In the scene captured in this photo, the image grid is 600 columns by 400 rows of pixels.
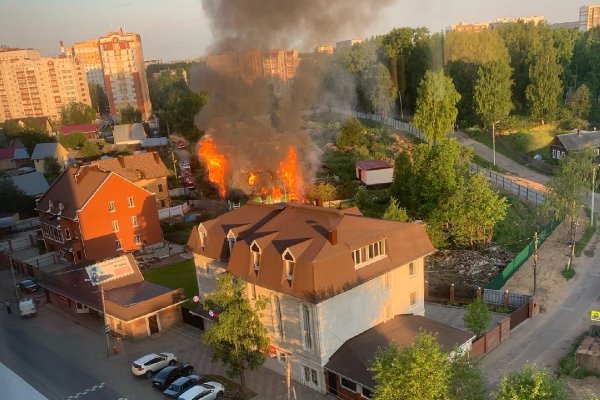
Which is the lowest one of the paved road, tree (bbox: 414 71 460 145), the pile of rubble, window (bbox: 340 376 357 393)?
the pile of rubble

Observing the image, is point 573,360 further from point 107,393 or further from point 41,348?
point 41,348

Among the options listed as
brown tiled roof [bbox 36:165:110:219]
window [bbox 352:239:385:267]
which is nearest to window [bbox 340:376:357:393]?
window [bbox 352:239:385:267]

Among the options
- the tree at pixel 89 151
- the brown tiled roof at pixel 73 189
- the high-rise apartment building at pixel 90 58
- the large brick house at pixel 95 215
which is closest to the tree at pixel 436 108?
the large brick house at pixel 95 215

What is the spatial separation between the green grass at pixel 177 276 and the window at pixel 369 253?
15.0 metres

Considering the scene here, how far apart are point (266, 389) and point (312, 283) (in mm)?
5788

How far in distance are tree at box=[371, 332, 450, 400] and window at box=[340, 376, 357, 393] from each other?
5297 mm

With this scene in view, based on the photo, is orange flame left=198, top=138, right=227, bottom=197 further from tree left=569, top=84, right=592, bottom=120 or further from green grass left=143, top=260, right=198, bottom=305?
tree left=569, top=84, right=592, bottom=120

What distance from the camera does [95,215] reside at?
4000cm

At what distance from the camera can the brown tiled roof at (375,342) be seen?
19.5 meters

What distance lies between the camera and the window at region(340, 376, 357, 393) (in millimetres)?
19972

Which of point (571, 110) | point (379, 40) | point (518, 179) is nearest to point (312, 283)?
point (518, 179)

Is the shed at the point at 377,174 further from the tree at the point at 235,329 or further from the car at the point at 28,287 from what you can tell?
the tree at the point at 235,329

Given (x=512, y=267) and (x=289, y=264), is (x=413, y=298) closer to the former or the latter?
(x=289, y=264)

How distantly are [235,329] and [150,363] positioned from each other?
22.3 feet
